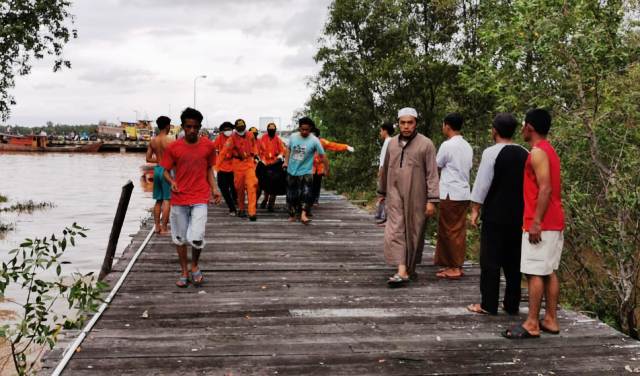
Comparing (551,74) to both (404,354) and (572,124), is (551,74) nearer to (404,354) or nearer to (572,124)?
(572,124)

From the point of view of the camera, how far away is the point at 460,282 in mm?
6898

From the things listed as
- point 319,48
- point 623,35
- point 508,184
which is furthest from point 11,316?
point 319,48

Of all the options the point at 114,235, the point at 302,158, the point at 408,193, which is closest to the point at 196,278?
the point at 408,193

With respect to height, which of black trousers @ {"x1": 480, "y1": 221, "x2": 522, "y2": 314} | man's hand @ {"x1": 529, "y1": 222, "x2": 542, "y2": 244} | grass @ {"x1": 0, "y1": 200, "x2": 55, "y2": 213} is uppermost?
man's hand @ {"x1": 529, "y1": 222, "x2": 542, "y2": 244}

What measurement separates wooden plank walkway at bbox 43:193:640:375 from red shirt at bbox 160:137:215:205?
0.96 meters

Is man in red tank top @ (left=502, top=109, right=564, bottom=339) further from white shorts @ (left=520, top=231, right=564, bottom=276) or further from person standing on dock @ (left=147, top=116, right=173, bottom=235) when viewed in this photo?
person standing on dock @ (left=147, top=116, right=173, bottom=235)

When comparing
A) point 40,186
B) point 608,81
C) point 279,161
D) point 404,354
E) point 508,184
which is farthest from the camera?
point 40,186

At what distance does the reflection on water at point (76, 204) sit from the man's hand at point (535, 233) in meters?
10.1

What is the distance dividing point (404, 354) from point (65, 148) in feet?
277

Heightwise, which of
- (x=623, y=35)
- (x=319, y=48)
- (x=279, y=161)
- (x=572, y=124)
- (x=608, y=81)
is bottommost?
(x=279, y=161)

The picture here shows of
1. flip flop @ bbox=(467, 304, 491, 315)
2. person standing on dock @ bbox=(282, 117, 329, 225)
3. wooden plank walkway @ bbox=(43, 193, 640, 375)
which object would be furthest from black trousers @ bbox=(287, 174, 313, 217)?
flip flop @ bbox=(467, 304, 491, 315)

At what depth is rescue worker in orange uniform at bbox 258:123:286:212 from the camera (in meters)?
11.7

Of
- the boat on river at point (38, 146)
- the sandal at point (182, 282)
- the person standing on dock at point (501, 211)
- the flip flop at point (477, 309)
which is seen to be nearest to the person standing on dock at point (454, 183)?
the person standing on dock at point (501, 211)

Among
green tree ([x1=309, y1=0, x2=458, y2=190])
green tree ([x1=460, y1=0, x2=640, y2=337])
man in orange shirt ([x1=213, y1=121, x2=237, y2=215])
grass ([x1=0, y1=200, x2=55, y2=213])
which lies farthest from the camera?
grass ([x1=0, y1=200, x2=55, y2=213])
